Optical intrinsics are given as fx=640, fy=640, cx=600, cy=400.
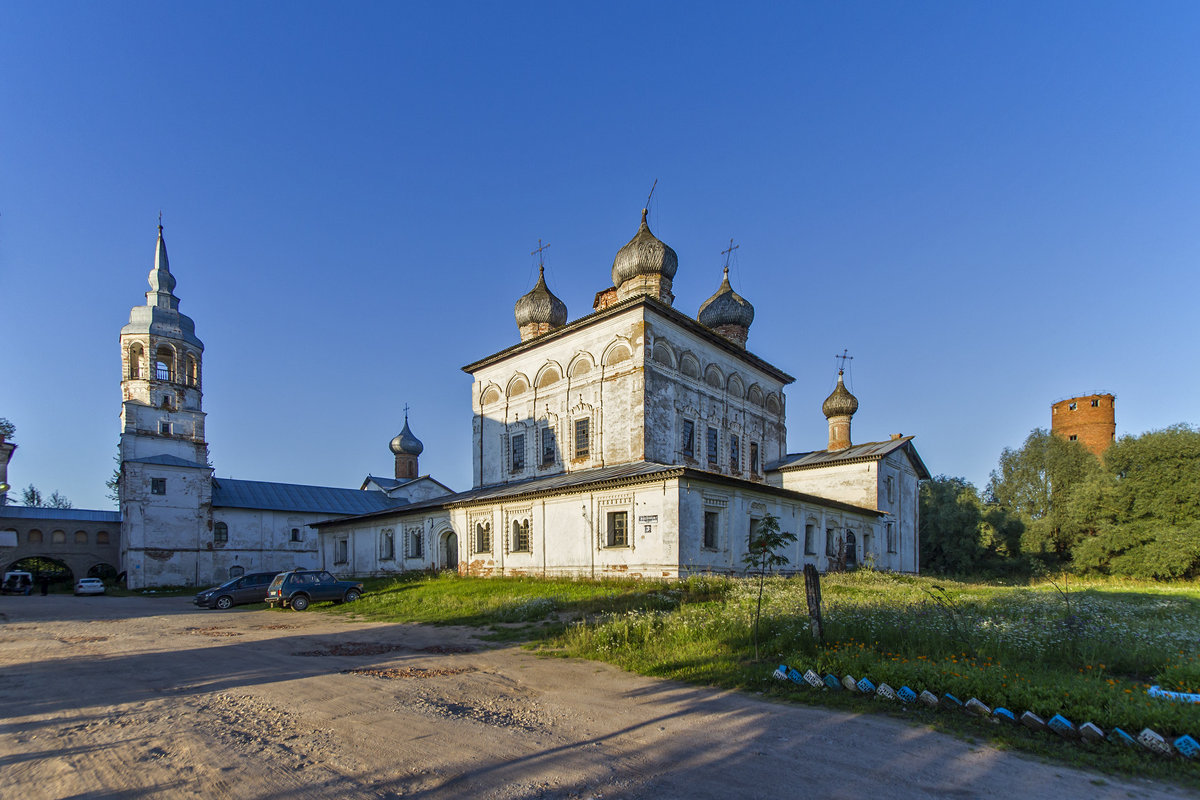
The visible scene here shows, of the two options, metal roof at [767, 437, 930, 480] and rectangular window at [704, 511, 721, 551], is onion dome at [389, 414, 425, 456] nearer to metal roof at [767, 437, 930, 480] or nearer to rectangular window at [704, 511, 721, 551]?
metal roof at [767, 437, 930, 480]

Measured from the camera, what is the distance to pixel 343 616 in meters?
18.3

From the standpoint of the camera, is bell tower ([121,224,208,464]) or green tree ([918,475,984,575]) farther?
green tree ([918,475,984,575])

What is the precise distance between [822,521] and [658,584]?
37.4 feet

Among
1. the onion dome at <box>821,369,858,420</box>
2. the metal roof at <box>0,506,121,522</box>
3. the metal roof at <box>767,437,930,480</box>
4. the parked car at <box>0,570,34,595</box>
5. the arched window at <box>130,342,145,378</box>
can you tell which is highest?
the arched window at <box>130,342,145,378</box>

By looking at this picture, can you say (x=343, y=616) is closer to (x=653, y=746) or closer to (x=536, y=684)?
(x=536, y=684)

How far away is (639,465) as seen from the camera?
928 inches

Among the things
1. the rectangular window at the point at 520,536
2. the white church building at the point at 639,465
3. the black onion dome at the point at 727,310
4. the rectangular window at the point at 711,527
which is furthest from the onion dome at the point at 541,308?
the rectangular window at the point at 711,527

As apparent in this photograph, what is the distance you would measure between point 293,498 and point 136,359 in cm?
1258

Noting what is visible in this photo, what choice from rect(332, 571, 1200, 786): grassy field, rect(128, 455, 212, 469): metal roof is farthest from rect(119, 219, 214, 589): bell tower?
rect(332, 571, 1200, 786): grassy field

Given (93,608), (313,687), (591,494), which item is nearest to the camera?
(313,687)

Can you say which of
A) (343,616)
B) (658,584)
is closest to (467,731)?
(658,584)

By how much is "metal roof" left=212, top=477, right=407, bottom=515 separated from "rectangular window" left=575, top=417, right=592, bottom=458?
708 inches

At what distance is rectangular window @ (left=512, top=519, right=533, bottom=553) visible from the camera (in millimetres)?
24231

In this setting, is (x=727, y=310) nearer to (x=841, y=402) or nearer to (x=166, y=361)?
(x=841, y=402)
